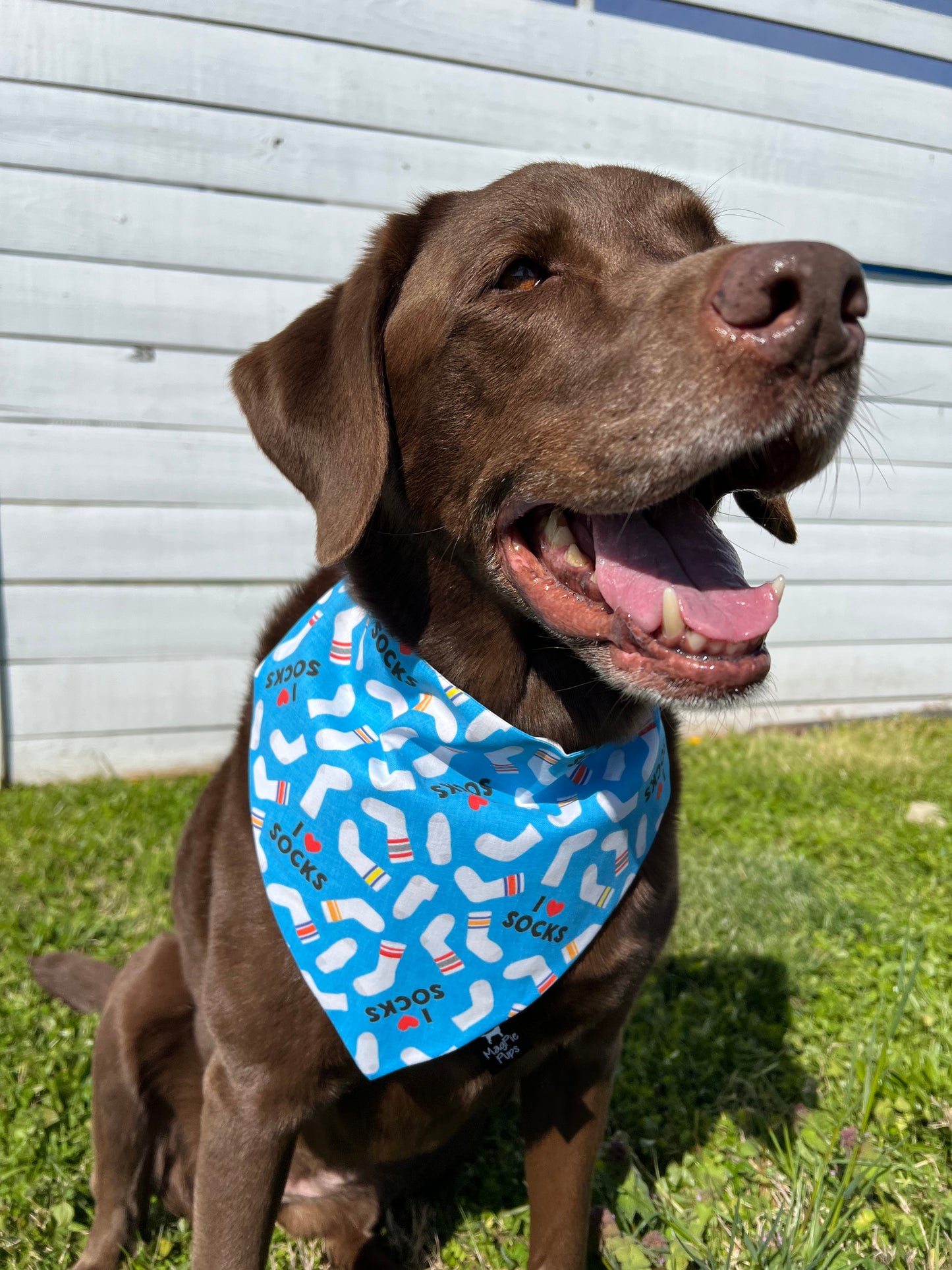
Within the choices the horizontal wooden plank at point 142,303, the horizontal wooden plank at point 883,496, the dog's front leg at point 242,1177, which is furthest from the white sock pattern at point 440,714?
the horizontal wooden plank at point 883,496

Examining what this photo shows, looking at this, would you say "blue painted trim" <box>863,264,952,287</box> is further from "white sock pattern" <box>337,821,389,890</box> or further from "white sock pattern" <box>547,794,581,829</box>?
"white sock pattern" <box>337,821,389,890</box>

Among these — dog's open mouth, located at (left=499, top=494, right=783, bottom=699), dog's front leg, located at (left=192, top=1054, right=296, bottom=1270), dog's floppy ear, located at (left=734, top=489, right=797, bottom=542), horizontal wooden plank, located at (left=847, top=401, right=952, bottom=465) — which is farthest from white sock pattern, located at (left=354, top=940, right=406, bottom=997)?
horizontal wooden plank, located at (left=847, top=401, right=952, bottom=465)

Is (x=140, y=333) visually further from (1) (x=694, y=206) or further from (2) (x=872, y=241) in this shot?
(2) (x=872, y=241)

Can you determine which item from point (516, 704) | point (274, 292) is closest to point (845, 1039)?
point (516, 704)

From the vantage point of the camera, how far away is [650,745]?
1.84 m

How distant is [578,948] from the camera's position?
171cm

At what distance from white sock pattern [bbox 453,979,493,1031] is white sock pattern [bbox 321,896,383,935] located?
20cm

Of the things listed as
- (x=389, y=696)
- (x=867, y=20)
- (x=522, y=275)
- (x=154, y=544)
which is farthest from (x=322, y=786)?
(x=867, y=20)

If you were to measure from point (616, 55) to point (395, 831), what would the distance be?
4353 mm

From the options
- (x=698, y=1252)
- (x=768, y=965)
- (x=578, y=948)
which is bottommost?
(x=768, y=965)

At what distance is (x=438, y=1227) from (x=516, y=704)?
3.93 ft

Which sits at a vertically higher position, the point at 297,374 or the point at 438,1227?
the point at 297,374

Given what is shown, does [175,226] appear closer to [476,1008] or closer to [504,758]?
[504,758]

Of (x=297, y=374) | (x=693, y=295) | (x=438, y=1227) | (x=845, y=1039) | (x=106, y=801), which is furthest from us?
(x=106, y=801)
